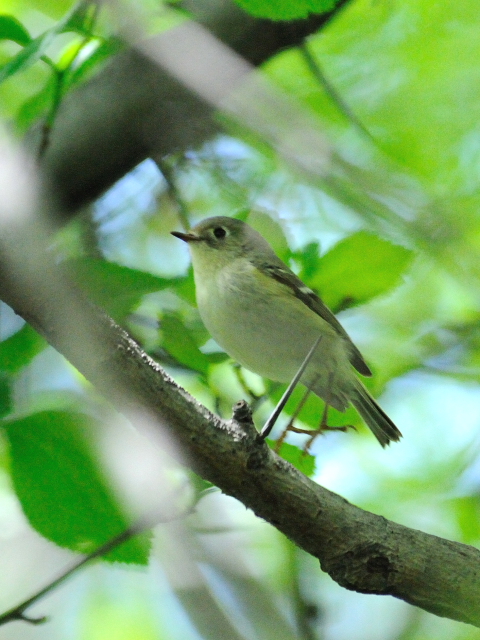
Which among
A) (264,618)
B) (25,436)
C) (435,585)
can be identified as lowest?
(264,618)

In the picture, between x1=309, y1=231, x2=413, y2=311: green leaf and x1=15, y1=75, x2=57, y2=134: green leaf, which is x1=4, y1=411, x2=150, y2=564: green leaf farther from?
x1=15, y1=75, x2=57, y2=134: green leaf

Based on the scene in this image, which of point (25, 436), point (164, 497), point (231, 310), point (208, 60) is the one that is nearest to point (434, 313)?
point (231, 310)

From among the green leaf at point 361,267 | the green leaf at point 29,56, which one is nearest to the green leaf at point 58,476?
the green leaf at point 29,56

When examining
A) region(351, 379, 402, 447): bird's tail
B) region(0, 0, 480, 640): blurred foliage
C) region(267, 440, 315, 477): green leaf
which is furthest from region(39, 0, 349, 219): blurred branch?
region(351, 379, 402, 447): bird's tail

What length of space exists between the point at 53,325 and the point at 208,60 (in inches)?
48.1

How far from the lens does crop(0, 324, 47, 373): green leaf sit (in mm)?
1562

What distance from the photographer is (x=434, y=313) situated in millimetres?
3250

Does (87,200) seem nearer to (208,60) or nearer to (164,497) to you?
(208,60)

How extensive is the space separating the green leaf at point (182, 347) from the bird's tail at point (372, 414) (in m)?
1.11

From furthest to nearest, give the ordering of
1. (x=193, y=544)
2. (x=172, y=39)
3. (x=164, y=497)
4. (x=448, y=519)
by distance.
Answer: (x=448, y=519)
(x=172, y=39)
(x=193, y=544)
(x=164, y=497)

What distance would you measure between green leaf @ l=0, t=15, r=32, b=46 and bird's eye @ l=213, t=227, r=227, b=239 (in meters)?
1.58

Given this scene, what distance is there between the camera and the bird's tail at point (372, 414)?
279cm

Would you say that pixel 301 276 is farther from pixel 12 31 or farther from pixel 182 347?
pixel 12 31

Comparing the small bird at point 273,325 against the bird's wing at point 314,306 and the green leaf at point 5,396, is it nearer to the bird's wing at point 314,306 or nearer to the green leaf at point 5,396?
the bird's wing at point 314,306
